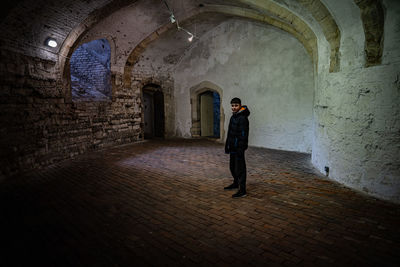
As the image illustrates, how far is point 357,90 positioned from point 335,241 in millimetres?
2672

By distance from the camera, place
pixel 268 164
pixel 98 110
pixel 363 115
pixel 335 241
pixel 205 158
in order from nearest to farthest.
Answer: pixel 335 241, pixel 363 115, pixel 268 164, pixel 205 158, pixel 98 110

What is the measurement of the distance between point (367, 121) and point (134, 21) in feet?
22.7

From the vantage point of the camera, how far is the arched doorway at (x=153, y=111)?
10904mm

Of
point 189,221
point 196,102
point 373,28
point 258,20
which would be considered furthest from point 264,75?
point 189,221

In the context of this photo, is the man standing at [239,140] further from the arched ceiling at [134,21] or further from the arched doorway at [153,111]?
the arched doorway at [153,111]

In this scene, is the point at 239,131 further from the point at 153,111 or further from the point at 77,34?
the point at 153,111

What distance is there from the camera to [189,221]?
2.96 m

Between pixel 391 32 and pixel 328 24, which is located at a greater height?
pixel 328 24

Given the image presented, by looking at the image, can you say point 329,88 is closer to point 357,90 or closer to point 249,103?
point 357,90

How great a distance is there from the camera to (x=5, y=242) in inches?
97.0

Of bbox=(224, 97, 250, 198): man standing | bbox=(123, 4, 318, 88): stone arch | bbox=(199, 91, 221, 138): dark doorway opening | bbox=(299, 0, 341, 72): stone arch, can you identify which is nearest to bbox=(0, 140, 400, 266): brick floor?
bbox=(224, 97, 250, 198): man standing

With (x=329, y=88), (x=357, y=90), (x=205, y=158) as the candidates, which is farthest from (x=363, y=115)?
(x=205, y=158)

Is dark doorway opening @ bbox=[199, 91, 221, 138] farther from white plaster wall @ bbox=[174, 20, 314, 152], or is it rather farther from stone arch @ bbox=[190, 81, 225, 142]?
white plaster wall @ bbox=[174, 20, 314, 152]

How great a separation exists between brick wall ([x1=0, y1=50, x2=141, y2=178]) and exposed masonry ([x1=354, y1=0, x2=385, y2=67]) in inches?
259
